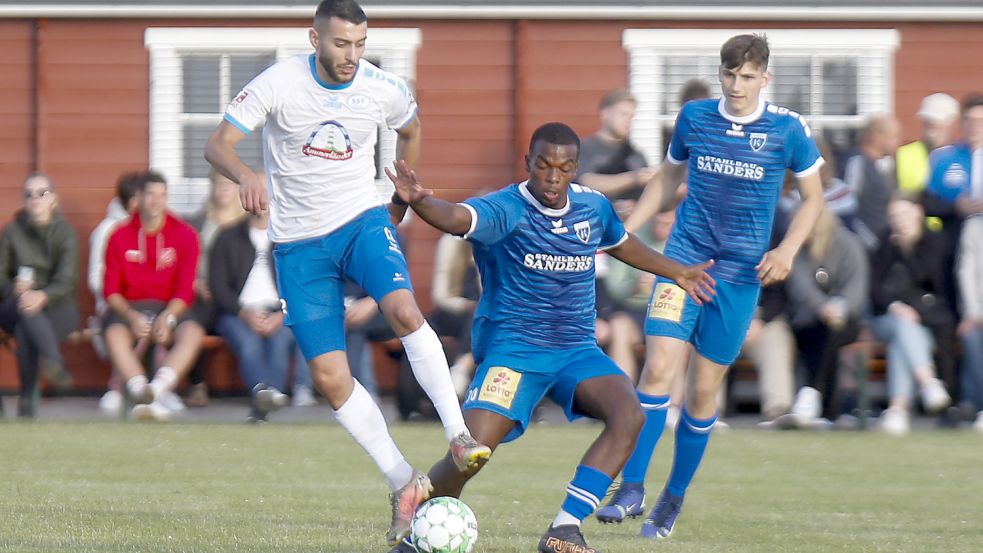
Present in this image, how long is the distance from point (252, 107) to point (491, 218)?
133 centimetres

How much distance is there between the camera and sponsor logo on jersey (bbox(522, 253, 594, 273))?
7.11 metres

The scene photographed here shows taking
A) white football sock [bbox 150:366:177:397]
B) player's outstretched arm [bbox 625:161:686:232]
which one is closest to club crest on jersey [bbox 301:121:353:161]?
player's outstretched arm [bbox 625:161:686:232]

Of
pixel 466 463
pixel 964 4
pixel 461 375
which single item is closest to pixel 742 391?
pixel 461 375

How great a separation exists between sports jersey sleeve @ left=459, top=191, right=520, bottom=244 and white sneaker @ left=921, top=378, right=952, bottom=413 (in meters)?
7.55

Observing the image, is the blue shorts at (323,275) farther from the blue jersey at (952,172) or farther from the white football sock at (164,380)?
the blue jersey at (952,172)

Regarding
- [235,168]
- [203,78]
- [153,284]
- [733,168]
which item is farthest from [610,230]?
[203,78]

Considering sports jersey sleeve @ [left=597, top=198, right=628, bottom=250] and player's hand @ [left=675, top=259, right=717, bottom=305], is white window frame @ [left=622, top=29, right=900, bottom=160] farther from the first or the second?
sports jersey sleeve @ [left=597, top=198, right=628, bottom=250]

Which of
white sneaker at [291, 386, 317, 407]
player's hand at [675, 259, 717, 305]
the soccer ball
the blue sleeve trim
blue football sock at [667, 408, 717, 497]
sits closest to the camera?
the soccer ball

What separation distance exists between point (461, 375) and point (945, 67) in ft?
19.4

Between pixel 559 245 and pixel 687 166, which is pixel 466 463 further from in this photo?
pixel 687 166

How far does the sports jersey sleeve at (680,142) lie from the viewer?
841cm

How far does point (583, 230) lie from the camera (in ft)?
23.4

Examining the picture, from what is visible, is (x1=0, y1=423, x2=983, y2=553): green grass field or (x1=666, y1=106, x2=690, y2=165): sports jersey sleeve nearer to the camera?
(x1=0, y1=423, x2=983, y2=553): green grass field

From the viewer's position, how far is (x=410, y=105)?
7.99 meters
